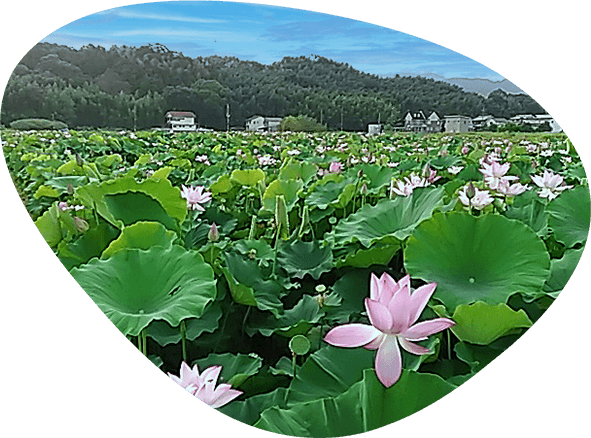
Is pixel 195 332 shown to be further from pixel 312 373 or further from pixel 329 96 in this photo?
pixel 329 96

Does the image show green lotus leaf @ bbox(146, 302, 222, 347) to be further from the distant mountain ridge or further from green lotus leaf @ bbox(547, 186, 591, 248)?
the distant mountain ridge

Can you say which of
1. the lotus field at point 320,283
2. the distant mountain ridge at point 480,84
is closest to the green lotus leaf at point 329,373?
the lotus field at point 320,283

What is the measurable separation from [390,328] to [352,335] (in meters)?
0.04

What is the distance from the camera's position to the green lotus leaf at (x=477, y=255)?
0.71m

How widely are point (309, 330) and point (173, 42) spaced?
1.05m

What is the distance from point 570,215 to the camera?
0.93 meters

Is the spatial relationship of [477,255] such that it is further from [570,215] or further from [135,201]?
[135,201]

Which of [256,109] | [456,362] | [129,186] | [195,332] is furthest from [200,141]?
[456,362]

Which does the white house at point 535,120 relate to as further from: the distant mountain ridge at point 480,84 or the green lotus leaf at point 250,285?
the green lotus leaf at point 250,285

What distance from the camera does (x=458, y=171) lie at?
145 centimetres

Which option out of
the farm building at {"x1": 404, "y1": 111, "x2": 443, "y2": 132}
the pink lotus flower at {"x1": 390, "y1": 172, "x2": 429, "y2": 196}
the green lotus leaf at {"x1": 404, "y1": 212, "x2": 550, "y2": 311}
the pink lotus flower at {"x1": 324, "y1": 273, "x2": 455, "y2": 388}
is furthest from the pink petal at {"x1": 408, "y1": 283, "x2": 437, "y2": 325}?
the farm building at {"x1": 404, "y1": 111, "x2": 443, "y2": 132}

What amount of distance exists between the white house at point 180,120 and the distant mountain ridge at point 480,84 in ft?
2.10

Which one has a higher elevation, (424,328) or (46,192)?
(424,328)

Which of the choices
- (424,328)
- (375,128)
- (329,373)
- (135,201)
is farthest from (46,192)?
(375,128)
